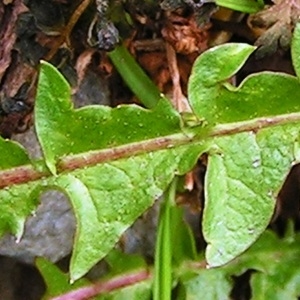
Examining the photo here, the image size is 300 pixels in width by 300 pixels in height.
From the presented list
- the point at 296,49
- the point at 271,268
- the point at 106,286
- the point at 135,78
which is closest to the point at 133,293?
the point at 106,286

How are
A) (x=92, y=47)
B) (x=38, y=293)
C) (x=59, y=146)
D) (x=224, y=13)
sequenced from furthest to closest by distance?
(x=38, y=293), (x=224, y=13), (x=92, y=47), (x=59, y=146)

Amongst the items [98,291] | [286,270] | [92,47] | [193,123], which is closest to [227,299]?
[286,270]

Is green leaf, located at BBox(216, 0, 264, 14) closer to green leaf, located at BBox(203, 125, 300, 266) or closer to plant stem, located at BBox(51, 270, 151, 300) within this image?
green leaf, located at BBox(203, 125, 300, 266)

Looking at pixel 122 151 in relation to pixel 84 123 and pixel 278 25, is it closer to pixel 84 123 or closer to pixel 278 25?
pixel 84 123

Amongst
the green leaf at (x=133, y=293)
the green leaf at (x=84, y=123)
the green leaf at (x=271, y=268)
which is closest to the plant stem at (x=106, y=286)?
the green leaf at (x=133, y=293)

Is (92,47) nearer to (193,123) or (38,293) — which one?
(193,123)

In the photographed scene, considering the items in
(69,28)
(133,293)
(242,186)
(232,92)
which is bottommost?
(133,293)

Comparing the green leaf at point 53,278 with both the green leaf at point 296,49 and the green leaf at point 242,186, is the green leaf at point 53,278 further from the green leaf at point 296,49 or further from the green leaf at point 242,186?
the green leaf at point 296,49

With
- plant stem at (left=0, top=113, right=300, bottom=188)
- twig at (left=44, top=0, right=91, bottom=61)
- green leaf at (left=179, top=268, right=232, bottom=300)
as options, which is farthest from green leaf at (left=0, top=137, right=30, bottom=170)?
green leaf at (left=179, top=268, right=232, bottom=300)
